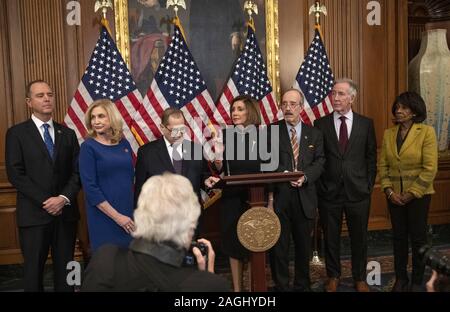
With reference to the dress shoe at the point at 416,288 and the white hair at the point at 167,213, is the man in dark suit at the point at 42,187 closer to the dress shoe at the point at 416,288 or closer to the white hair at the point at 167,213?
the white hair at the point at 167,213

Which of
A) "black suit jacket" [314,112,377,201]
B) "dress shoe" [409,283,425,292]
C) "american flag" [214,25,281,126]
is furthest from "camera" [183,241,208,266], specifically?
"american flag" [214,25,281,126]

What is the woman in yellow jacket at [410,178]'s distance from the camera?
4395 millimetres

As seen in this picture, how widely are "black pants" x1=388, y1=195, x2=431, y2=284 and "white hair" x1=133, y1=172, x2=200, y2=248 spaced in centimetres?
293

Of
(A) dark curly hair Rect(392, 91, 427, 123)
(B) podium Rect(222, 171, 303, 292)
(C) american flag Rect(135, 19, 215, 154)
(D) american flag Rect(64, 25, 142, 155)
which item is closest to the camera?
(B) podium Rect(222, 171, 303, 292)

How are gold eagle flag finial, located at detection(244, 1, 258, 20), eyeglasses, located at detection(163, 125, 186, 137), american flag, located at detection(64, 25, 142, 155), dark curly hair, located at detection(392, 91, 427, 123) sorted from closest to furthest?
eyeglasses, located at detection(163, 125, 186, 137)
dark curly hair, located at detection(392, 91, 427, 123)
american flag, located at detection(64, 25, 142, 155)
gold eagle flag finial, located at detection(244, 1, 258, 20)

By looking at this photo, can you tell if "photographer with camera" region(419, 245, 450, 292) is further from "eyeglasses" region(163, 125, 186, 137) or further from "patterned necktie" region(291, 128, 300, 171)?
"eyeglasses" region(163, 125, 186, 137)

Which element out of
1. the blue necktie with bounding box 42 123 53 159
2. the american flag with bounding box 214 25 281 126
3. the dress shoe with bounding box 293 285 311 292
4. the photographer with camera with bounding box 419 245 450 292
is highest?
the american flag with bounding box 214 25 281 126

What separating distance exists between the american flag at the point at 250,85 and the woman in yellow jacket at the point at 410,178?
157 centimetres

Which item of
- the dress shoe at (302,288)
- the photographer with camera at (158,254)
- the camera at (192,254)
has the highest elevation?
the photographer with camera at (158,254)

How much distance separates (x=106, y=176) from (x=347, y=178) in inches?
81.0

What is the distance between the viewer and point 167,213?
6.60ft

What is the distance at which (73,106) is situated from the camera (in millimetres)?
5199

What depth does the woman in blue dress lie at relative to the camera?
3.79 meters

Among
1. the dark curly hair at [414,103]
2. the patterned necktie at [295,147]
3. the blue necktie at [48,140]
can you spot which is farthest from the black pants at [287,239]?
the blue necktie at [48,140]
